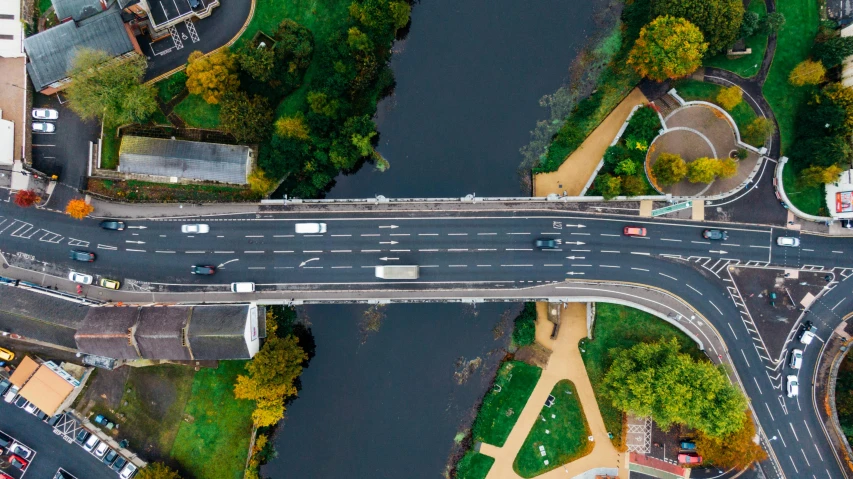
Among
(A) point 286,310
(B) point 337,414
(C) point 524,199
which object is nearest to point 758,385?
(C) point 524,199

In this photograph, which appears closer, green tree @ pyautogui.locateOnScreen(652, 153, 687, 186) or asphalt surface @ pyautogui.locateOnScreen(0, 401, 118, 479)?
green tree @ pyautogui.locateOnScreen(652, 153, 687, 186)

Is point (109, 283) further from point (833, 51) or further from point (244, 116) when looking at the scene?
point (833, 51)

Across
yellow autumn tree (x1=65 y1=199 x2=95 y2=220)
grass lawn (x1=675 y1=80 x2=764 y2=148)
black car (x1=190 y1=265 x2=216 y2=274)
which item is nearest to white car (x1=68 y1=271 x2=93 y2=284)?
yellow autumn tree (x1=65 y1=199 x2=95 y2=220)

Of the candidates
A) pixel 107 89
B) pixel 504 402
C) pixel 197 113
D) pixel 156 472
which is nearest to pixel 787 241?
pixel 504 402

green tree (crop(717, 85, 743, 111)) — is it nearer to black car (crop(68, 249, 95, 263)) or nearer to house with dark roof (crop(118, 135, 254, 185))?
house with dark roof (crop(118, 135, 254, 185))

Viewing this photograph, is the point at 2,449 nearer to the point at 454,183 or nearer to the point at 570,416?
the point at 454,183

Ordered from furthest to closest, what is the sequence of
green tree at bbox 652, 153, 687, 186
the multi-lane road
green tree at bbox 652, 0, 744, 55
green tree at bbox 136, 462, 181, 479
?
the multi-lane road
green tree at bbox 136, 462, 181, 479
green tree at bbox 652, 153, 687, 186
green tree at bbox 652, 0, 744, 55
